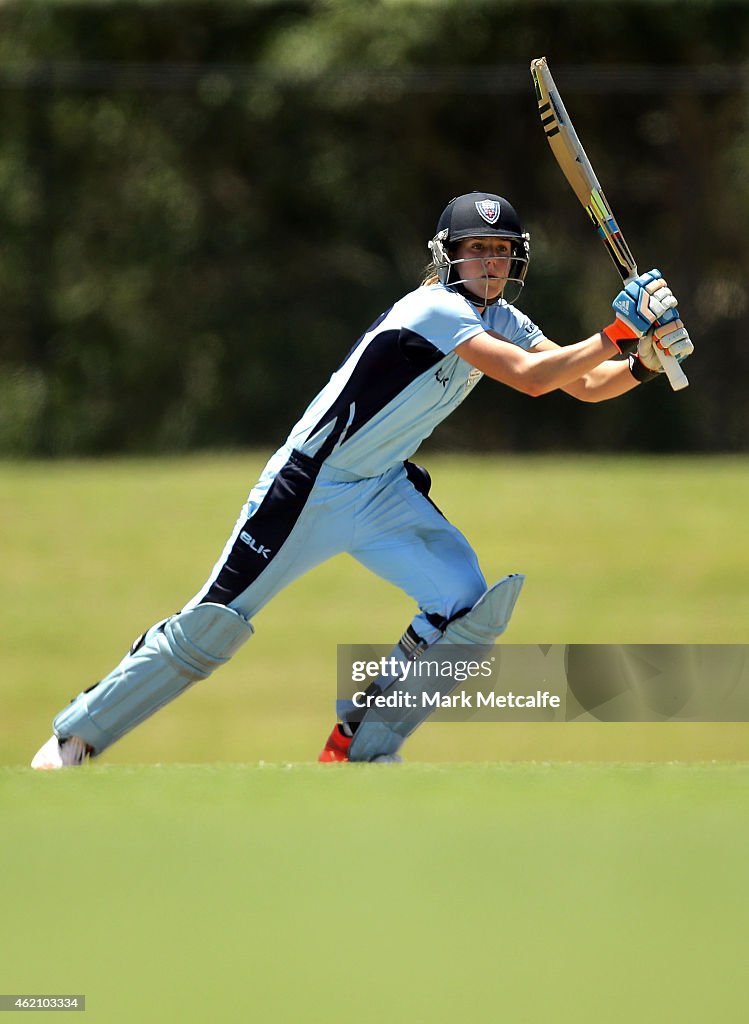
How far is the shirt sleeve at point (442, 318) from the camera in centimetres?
427

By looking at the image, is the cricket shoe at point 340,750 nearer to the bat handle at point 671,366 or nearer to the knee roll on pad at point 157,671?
the knee roll on pad at point 157,671

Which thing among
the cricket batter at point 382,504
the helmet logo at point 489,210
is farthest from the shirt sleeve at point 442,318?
the helmet logo at point 489,210

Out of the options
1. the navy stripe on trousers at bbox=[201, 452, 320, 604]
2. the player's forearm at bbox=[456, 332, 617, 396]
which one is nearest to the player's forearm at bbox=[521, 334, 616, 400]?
the player's forearm at bbox=[456, 332, 617, 396]

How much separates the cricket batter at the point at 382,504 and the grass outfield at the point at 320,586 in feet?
10.3

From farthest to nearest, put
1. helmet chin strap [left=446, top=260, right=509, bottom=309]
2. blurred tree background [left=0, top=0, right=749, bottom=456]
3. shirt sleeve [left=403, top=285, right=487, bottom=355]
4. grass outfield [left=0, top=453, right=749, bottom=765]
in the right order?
blurred tree background [left=0, top=0, right=749, bottom=456], grass outfield [left=0, top=453, right=749, bottom=765], helmet chin strap [left=446, top=260, right=509, bottom=309], shirt sleeve [left=403, top=285, right=487, bottom=355]

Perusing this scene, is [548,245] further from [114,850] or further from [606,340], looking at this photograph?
[114,850]

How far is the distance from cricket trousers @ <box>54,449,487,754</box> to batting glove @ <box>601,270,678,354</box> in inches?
29.6

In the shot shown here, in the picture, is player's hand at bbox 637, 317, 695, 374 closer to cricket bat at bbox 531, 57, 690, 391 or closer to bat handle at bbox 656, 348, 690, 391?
bat handle at bbox 656, 348, 690, 391

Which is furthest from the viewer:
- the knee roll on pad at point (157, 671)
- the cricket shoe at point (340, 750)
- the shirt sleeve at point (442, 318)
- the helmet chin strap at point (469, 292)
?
the cricket shoe at point (340, 750)

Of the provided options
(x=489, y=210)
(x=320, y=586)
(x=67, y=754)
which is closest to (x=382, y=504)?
(x=489, y=210)

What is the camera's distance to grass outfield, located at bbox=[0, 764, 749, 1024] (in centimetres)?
271

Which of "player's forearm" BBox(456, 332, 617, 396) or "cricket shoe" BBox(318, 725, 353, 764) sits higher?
"player's forearm" BBox(456, 332, 617, 396)

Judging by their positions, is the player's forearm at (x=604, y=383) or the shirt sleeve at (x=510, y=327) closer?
the player's forearm at (x=604, y=383)

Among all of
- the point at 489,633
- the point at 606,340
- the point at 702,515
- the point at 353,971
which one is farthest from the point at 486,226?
the point at 702,515
